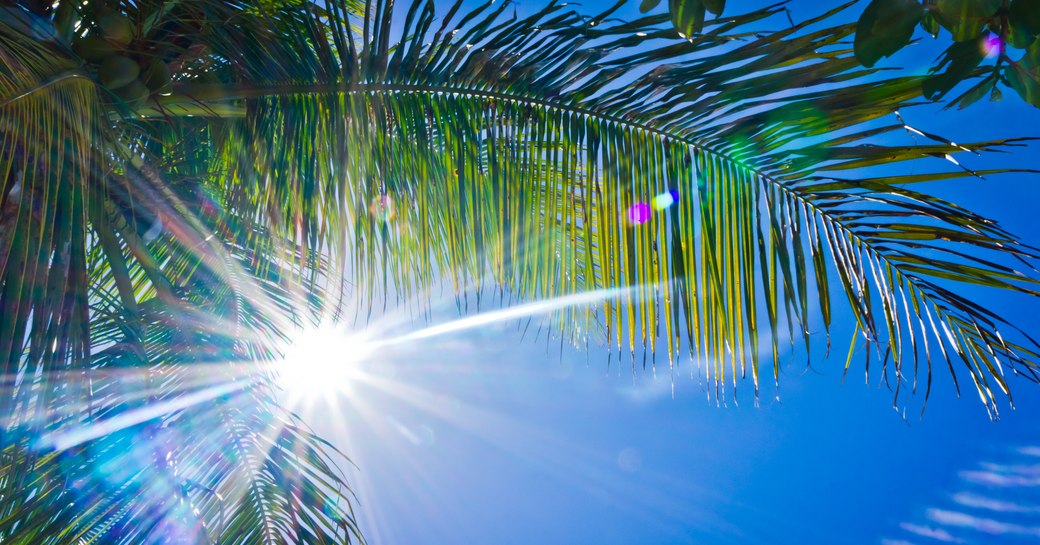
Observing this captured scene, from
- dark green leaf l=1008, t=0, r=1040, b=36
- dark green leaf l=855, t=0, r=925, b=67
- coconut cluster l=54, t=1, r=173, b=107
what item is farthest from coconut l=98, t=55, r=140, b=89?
dark green leaf l=1008, t=0, r=1040, b=36

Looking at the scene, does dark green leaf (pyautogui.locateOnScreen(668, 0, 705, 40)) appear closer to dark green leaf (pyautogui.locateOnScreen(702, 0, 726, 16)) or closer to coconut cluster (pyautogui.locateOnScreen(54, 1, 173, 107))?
dark green leaf (pyautogui.locateOnScreen(702, 0, 726, 16))

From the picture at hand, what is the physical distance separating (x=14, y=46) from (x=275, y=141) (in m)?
0.60

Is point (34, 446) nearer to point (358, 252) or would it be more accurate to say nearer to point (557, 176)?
point (358, 252)

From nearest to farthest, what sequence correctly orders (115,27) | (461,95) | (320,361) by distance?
(115,27)
(461,95)
(320,361)

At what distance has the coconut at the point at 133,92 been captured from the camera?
1.46 m

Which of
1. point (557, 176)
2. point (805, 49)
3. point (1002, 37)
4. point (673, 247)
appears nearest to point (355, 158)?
point (557, 176)

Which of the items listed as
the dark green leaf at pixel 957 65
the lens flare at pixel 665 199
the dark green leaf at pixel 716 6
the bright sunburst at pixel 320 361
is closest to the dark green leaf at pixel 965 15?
the dark green leaf at pixel 957 65

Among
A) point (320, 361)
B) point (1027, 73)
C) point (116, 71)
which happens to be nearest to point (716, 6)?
point (1027, 73)

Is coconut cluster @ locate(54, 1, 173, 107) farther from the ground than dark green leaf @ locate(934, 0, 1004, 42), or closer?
closer

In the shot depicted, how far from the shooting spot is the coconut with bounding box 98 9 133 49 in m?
1.40

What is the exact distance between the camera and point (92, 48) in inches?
55.9

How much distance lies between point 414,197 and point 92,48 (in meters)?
0.78

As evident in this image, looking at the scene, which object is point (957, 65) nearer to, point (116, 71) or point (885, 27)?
point (885, 27)

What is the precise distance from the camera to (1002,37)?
1.88 ft
